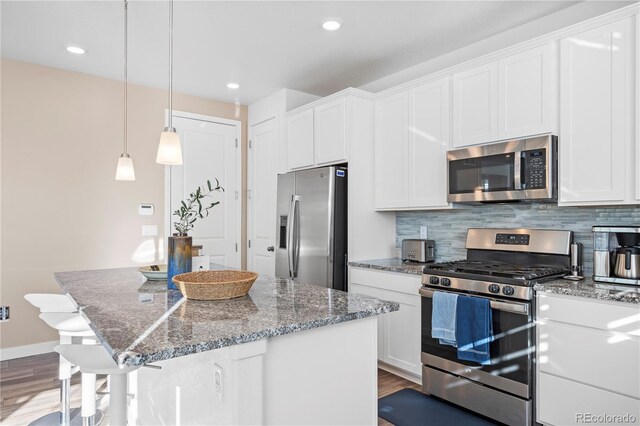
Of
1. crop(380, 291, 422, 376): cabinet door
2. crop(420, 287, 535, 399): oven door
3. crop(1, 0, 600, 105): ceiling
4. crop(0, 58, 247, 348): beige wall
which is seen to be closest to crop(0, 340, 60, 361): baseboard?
crop(0, 58, 247, 348): beige wall

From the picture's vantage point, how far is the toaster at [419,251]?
3.31 m

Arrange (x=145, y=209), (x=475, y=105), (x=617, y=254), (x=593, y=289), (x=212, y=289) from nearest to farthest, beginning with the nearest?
(x=212, y=289)
(x=593, y=289)
(x=617, y=254)
(x=475, y=105)
(x=145, y=209)

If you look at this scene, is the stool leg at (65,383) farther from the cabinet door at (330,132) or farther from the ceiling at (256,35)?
the cabinet door at (330,132)

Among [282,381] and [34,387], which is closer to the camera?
[282,381]

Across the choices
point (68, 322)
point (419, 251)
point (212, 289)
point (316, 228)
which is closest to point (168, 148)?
point (212, 289)

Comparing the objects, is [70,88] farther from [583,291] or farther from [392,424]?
[583,291]

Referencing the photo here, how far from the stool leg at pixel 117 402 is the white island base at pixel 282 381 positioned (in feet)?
0.69

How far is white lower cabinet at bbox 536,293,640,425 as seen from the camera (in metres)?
1.91

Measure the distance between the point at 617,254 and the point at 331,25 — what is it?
234cm

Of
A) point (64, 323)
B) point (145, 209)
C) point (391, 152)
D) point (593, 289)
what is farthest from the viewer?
point (145, 209)

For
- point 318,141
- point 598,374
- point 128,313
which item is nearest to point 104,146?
point 318,141

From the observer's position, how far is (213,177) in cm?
470

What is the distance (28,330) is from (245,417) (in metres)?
3.44

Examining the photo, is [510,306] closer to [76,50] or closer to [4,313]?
[76,50]
